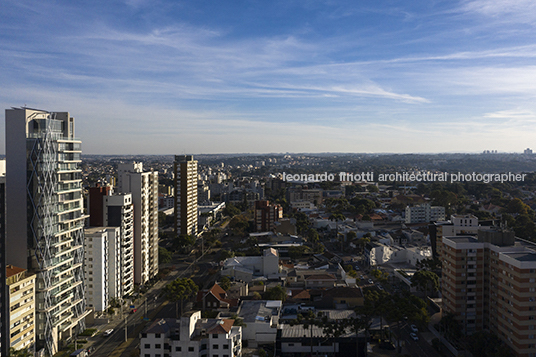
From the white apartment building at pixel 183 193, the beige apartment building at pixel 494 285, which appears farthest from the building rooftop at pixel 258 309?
the white apartment building at pixel 183 193

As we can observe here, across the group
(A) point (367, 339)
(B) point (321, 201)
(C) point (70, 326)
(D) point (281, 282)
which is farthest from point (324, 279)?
(B) point (321, 201)

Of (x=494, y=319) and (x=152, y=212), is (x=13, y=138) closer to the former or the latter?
(x=152, y=212)

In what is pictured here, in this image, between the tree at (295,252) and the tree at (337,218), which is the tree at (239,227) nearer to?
the tree at (337,218)

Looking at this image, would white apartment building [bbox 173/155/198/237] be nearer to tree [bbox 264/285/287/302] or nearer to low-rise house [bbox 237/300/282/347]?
tree [bbox 264/285/287/302]

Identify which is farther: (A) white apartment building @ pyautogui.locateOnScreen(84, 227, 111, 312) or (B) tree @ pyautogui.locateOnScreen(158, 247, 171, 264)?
(B) tree @ pyautogui.locateOnScreen(158, 247, 171, 264)

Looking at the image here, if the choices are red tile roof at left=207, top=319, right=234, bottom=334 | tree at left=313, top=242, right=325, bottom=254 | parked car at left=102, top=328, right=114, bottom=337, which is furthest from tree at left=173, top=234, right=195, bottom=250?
red tile roof at left=207, top=319, right=234, bottom=334
